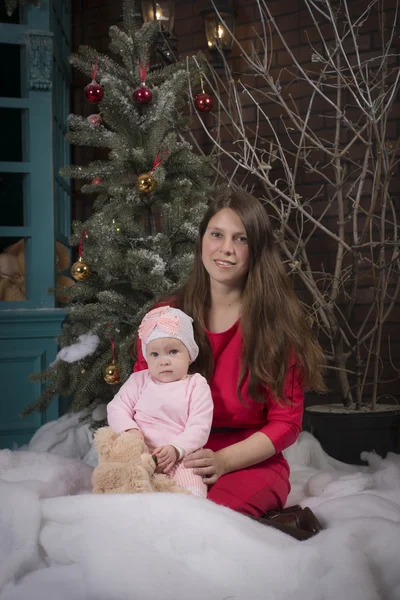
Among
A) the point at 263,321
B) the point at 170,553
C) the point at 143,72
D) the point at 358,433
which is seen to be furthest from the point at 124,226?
the point at 170,553

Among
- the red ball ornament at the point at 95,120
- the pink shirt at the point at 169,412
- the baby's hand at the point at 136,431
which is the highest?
the red ball ornament at the point at 95,120

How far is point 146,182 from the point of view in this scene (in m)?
3.44

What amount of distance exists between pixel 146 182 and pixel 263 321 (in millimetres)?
1195

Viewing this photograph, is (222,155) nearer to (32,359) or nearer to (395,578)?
(32,359)

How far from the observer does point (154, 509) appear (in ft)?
6.17

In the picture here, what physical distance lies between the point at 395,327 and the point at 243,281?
2043 mm

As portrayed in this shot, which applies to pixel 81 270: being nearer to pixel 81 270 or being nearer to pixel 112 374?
pixel 81 270

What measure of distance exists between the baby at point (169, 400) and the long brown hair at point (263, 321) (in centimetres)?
27

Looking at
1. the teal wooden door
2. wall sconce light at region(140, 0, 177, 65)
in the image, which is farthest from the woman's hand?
wall sconce light at region(140, 0, 177, 65)

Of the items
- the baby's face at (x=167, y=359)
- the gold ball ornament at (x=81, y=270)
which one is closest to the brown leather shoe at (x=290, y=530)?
the baby's face at (x=167, y=359)

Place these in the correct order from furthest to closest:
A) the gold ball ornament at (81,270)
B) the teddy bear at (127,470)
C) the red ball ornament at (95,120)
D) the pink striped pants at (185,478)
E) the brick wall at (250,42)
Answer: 1. the brick wall at (250,42)
2. the red ball ornament at (95,120)
3. the gold ball ornament at (81,270)
4. the pink striped pants at (185,478)
5. the teddy bear at (127,470)

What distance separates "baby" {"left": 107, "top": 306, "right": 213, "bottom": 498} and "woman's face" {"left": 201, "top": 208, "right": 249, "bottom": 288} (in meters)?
0.29

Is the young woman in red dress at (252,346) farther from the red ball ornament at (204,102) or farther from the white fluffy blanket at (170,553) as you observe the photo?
the red ball ornament at (204,102)

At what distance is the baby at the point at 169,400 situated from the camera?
220 cm
